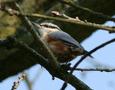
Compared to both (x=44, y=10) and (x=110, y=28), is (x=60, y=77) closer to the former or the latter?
(x=110, y=28)

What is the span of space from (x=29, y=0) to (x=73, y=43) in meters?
1.03

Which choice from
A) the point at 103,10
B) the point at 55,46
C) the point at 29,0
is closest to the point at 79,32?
the point at 103,10

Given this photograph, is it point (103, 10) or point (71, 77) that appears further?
point (103, 10)

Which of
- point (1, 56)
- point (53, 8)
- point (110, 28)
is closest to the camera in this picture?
point (110, 28)

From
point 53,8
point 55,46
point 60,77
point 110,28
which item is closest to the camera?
point 110,28

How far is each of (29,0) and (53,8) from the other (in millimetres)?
217

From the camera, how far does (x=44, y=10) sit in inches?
159

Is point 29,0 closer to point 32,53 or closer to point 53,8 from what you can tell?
point 53,8

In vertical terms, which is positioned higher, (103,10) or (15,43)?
(15,43)

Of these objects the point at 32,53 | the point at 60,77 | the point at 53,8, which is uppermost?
the point at 32,53

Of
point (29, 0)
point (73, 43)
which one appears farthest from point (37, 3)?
point (73, 43)

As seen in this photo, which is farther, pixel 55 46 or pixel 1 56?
pixel 1 56

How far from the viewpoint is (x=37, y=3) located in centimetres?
405

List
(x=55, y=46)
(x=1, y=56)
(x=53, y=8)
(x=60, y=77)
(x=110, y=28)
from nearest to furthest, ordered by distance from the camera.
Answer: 1. (x=110, y=28)
2. (x=60, y=77)
3. (x=55, y=46)
4. (x=1, y=56)
5. (x=53, y=8)
